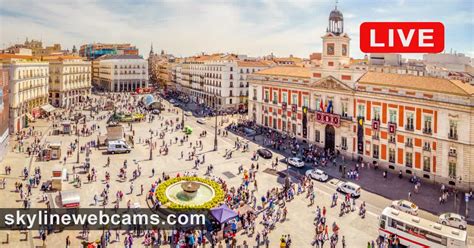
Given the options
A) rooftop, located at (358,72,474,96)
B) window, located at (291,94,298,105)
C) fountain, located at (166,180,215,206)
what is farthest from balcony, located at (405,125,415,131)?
fountain, located at (166,180,215,206)

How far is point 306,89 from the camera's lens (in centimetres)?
5466

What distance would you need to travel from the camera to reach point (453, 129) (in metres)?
36.9

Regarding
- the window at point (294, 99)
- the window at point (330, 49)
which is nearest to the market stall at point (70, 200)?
the window at point (294, 99)

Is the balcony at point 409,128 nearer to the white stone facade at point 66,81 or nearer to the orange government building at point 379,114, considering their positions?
the orange government building at point 379,114

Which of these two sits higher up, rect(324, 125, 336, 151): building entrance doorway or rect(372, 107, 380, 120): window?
rect(372, 107, 380, 120): window

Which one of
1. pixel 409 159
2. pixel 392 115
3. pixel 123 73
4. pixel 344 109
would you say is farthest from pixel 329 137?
pixel 123 73

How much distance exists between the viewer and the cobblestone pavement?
2675cm

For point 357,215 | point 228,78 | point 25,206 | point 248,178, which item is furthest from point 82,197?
point 228,78

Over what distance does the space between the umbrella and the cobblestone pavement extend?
1577 mm

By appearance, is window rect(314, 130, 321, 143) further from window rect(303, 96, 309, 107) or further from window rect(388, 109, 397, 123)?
window rect(388, 109, 397, 123)

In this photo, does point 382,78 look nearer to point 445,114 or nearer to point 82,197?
point 445,114

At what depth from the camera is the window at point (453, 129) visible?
3659 centimetres

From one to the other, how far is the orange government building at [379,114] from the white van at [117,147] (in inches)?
983

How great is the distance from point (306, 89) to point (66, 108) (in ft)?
200
